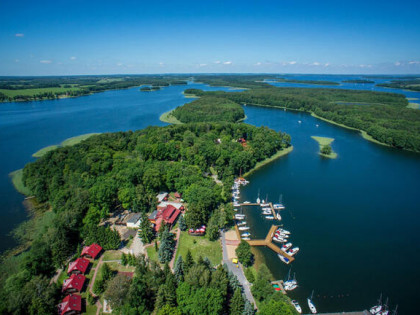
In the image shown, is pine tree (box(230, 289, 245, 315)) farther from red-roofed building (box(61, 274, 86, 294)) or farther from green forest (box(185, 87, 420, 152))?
green forest (box(185, 87, 420, 152))

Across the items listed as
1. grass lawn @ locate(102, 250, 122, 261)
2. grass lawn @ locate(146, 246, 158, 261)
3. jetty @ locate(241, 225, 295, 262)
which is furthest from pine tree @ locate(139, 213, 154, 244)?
jetty @ locate(241, 225, 295, 262)

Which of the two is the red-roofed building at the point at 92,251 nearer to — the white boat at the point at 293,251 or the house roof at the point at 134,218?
the house roof at the point at 134,218

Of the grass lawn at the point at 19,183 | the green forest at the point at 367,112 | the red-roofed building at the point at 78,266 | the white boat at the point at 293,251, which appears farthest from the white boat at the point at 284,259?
the green forest at the point at 367,112

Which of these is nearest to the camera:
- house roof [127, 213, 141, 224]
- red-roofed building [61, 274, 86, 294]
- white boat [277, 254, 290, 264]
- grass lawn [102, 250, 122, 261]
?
red-roofed building [61, 274, 86, 294]

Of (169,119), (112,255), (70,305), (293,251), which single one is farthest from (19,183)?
(169,119)

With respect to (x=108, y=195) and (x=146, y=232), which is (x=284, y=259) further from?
(x=108, y=195)
